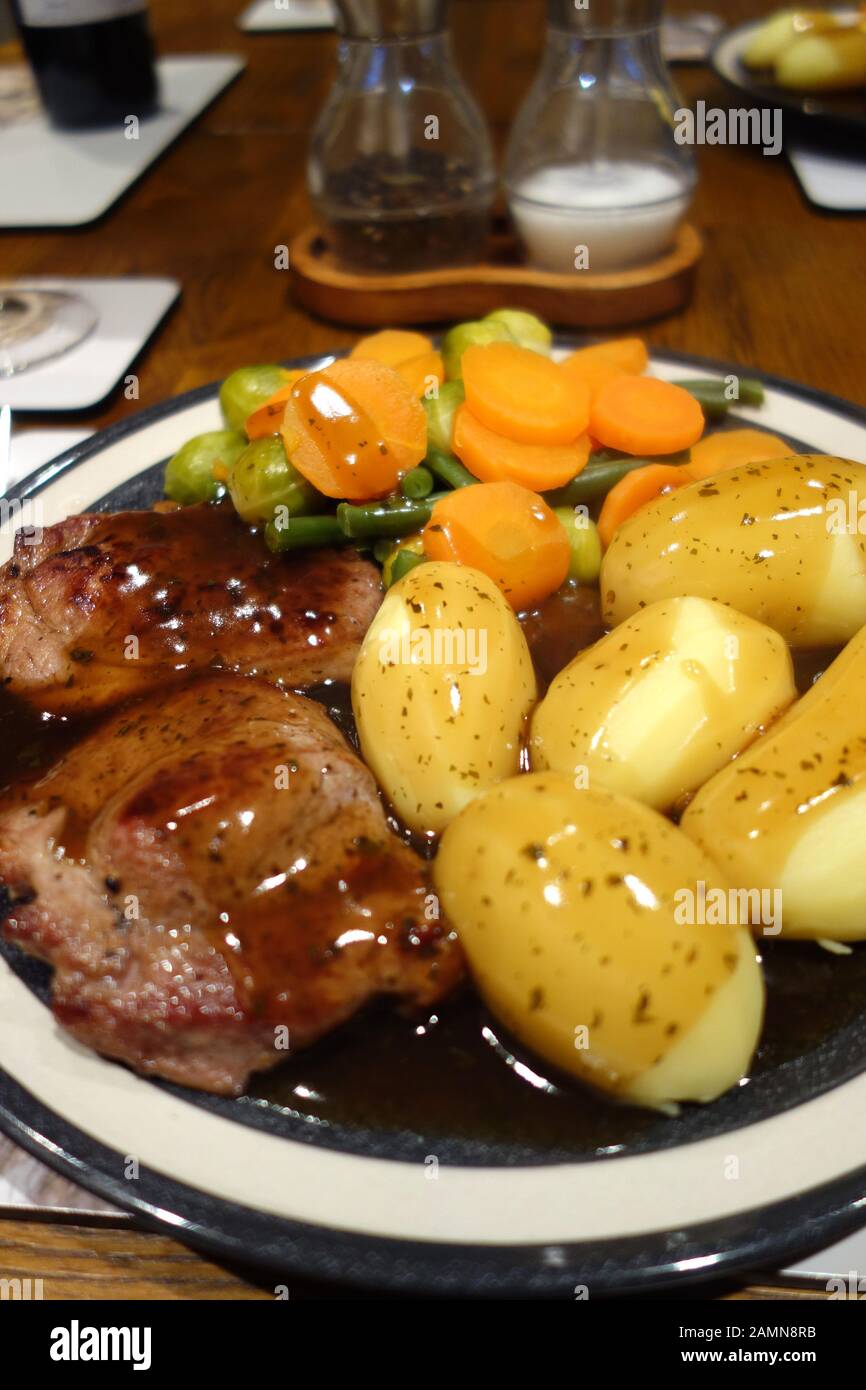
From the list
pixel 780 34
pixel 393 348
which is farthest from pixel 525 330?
pixel 780 34

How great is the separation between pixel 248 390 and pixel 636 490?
0.87 meters

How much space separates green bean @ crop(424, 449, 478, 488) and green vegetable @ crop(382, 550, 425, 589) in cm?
19

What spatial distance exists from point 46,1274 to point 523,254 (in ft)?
9.14

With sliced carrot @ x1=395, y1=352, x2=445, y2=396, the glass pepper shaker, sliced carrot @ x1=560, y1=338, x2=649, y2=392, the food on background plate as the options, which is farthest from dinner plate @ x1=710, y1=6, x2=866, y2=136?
sliced carrot @ x1=395, y1=352, x2=445, y2=396

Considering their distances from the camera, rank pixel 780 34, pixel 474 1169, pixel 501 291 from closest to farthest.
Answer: pixel 474 1169 → pixel 501 291 → pixel 780 34

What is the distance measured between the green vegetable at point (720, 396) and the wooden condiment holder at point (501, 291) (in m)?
0.69

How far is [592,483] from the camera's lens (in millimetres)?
1969

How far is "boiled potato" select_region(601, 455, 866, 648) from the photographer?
5.25 ft

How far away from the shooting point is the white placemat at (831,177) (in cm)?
345

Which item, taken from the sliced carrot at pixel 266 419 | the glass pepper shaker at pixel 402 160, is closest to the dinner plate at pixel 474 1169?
the sliced carrot at pixel 266 419

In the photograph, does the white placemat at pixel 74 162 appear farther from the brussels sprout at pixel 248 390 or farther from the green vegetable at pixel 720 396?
the green vegetable at pixel 720 396

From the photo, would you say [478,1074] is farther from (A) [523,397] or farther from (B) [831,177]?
(B) [831,177]

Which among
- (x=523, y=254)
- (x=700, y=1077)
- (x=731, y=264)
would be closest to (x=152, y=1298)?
(x=700, y=1077)

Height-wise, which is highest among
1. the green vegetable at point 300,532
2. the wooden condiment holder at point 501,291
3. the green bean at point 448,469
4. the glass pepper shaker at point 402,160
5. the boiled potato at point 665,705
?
the glass pepper shaker at point 402,160
